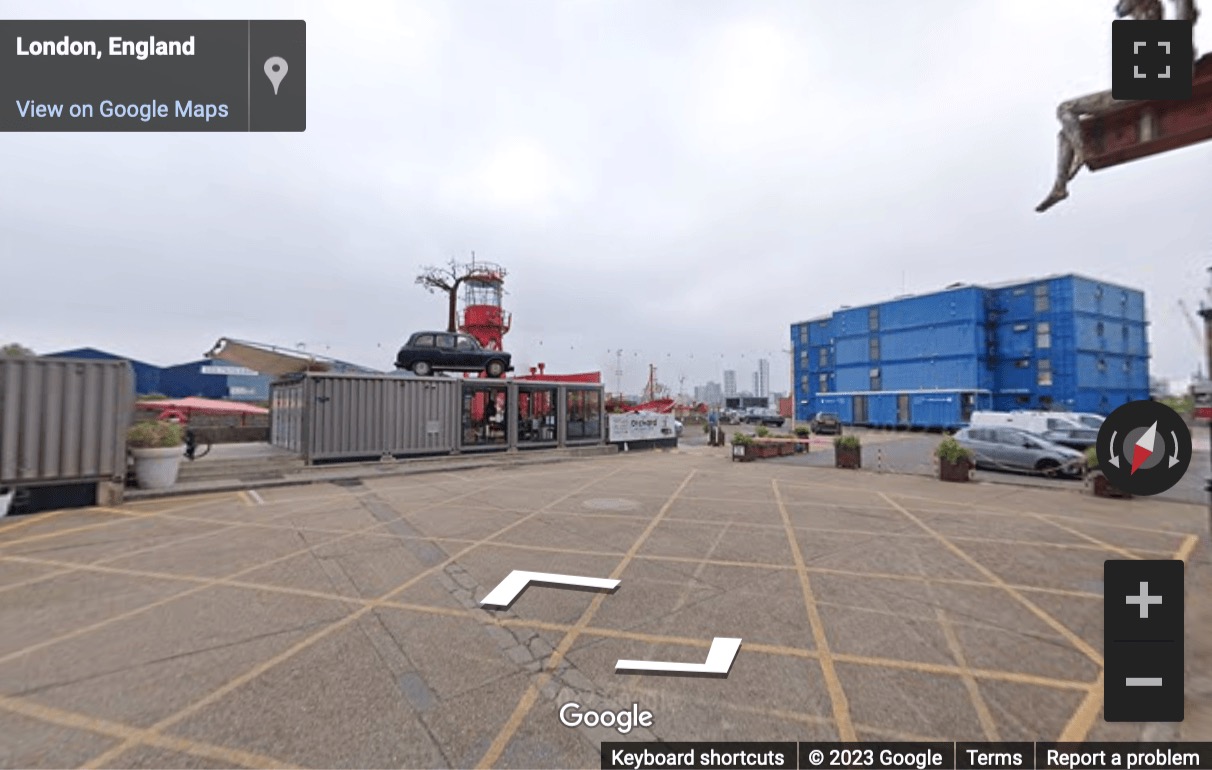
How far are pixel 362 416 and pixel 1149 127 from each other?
17.0 m

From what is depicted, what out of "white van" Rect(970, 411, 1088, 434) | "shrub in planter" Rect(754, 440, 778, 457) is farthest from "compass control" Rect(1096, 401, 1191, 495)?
"white van" Rect(970, 411, 1088, 434)

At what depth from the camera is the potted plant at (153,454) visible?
10312 millimetres

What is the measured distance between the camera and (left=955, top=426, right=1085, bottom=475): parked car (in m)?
13.6

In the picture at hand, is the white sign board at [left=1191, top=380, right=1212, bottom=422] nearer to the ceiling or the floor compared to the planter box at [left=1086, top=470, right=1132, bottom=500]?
nearer to the ceiling

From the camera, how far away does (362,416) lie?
1477 cm

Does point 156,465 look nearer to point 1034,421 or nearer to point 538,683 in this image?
point 538,683

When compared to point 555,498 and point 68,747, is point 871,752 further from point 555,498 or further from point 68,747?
point 555,498

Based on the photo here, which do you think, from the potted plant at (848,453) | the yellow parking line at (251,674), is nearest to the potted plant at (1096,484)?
the potted plant at (848,453)

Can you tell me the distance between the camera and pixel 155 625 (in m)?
4.27

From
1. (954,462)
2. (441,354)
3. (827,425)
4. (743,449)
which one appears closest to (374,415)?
(441,354)

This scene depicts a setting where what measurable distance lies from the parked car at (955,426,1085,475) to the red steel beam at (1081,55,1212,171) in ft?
40.4

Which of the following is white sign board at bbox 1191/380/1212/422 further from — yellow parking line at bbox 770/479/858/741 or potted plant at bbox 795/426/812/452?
potted plant at bbox 795/426/812/452

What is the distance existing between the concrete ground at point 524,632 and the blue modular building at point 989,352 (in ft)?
106

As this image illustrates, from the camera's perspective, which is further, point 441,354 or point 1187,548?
point 441,354
